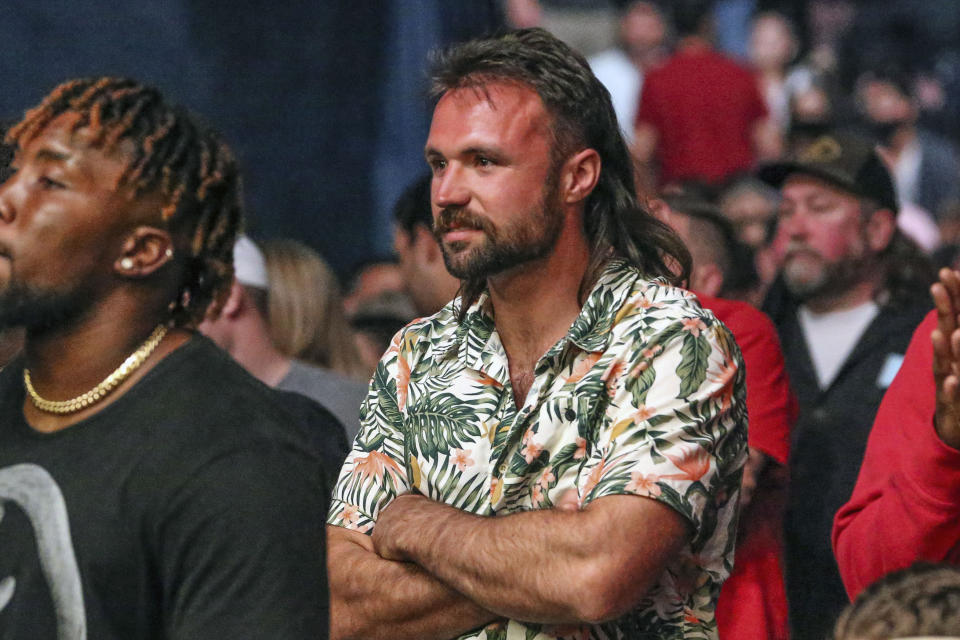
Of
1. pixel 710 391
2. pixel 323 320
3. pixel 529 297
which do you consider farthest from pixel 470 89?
pixel 323 320

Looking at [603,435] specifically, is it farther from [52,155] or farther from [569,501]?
[52,155]

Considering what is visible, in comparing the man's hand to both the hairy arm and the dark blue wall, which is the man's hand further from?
the dark blue wall

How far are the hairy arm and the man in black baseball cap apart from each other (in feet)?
6.88

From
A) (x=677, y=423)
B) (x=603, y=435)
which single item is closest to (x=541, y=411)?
(x=603, y=435)

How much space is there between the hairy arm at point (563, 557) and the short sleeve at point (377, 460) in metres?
0.27

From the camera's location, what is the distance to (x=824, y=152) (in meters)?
5.32

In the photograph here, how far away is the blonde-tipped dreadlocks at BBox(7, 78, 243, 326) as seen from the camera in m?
2.31

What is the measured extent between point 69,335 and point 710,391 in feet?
3.88

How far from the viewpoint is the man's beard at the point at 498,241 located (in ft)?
9.64

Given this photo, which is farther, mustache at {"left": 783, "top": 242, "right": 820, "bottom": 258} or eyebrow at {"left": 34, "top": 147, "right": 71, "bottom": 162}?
mustache at {"left": 783, "top": 242, "right": 820, "bottom": 258}

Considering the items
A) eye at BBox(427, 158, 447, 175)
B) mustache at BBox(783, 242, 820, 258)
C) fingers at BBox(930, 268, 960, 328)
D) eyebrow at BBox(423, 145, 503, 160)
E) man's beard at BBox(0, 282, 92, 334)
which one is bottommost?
mustache at BBox(783, 242, 820, 258)

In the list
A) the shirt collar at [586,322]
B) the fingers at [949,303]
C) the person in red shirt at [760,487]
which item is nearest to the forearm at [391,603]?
the shirt collar at [586,322]

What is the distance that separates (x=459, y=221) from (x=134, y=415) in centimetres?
97

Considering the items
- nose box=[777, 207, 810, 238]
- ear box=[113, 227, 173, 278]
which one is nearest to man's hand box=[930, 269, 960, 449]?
ear box=[113, 227, 173, 278]
